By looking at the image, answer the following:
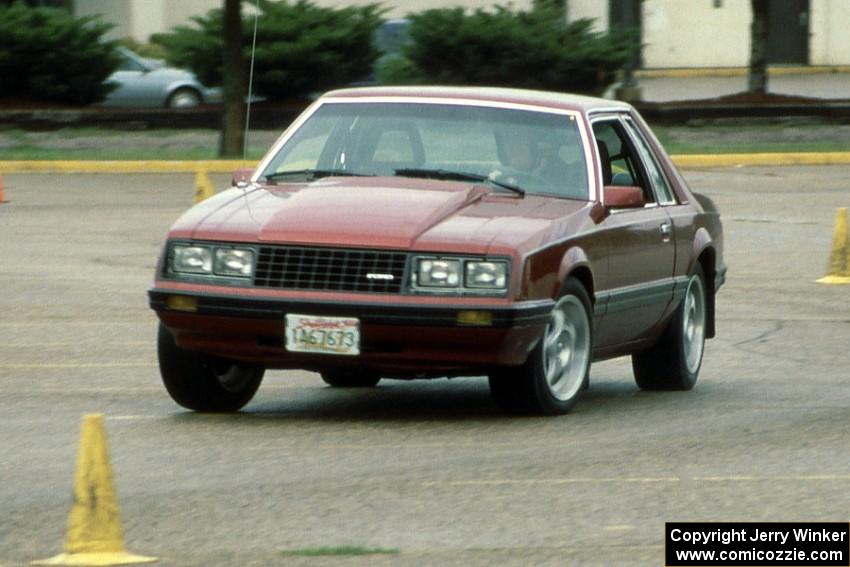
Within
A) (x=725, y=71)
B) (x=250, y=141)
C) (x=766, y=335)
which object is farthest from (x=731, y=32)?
(x=766, y=335)

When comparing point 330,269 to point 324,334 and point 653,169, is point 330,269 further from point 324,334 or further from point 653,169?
point 653,169

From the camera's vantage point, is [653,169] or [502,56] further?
[502,56]

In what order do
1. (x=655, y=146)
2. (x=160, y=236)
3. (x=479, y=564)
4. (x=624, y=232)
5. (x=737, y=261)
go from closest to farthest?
(x=479, y=564) < (x=624, y=232) < (x=655, y=146) < (x=737, y=261) < (x=160, y=236)

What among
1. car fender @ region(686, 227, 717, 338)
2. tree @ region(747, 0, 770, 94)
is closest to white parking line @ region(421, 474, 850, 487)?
car fender @ region(686, 227, 717, 338)

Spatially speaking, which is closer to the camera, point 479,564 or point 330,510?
point 479,564

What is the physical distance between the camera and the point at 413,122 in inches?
389

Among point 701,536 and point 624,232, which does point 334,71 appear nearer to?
point 624,232

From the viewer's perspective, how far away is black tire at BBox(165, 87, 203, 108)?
3928 centimetres

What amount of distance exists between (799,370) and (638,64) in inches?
1709

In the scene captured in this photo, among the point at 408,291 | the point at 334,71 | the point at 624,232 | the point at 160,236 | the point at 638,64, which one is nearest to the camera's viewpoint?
the point at 408,291

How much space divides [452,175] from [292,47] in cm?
2360

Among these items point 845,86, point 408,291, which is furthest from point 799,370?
point 845,86

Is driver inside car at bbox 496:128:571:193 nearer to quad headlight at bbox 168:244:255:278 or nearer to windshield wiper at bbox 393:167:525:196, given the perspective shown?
windshield wiper at bbox 393:167:525:196

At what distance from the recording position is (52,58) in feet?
108
